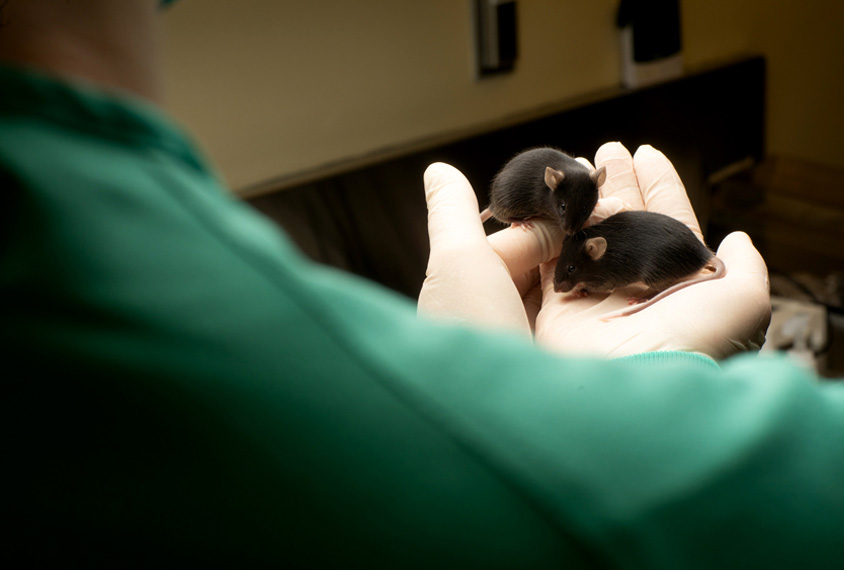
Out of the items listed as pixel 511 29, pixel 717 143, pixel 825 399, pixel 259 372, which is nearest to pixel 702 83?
pixel 717 143

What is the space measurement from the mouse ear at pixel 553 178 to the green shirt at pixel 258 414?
27 cm

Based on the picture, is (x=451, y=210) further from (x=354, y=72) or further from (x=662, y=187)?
(x=354, y=72)

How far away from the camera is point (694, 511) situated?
175 millimetres

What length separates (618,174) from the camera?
479 mm

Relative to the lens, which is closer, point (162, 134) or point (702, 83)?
point (162, 134)

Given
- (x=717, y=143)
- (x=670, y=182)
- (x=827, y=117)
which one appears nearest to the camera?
(x=670, y=182)

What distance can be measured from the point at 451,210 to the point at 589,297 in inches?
4.8

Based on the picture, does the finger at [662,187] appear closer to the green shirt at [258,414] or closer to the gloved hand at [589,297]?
the gloved hand at [589,297]

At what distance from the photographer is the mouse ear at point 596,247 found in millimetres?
454

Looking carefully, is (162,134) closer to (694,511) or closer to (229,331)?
(229,331)

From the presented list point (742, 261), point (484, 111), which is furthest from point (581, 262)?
point (484, 111)

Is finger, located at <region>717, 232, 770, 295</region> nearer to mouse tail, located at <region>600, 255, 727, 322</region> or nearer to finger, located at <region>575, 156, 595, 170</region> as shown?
mouse tail, located at <region>600, 255, 727, 322</region>

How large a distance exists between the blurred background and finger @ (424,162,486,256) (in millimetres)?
14

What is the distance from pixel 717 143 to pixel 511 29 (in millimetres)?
208
